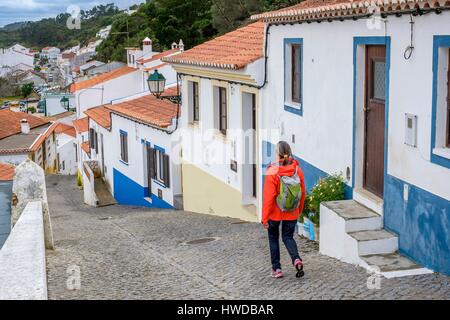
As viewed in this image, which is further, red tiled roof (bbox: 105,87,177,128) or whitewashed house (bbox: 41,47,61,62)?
whitewashed house (bbox: 41,47,61,62)

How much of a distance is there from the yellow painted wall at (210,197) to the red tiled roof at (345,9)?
431 centimetres

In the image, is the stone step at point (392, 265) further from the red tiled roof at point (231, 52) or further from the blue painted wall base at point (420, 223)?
the red tiled roof at point (231, 52)

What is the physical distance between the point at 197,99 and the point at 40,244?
33.7ft

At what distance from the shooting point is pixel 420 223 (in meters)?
7.98

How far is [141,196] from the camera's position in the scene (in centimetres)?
2280

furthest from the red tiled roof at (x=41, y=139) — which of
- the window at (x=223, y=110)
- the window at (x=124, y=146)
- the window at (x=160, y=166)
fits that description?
the window at (x=223, y=110)

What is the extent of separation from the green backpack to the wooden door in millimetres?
2087

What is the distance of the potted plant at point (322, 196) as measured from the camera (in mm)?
10242

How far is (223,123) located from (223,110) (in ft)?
1.08

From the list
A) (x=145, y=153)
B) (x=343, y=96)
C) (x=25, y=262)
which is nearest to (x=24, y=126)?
(x=145, y=153)

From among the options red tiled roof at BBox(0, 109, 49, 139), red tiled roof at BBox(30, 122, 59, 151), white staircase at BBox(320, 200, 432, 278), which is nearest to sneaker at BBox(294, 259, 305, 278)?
white staircase at BBox(320, 200, 432, 278)

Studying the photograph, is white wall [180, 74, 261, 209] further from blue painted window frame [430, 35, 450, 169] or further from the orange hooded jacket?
blue painted window frame [430, 35, 450, 169]

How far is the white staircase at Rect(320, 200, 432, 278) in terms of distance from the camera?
26.6ft
